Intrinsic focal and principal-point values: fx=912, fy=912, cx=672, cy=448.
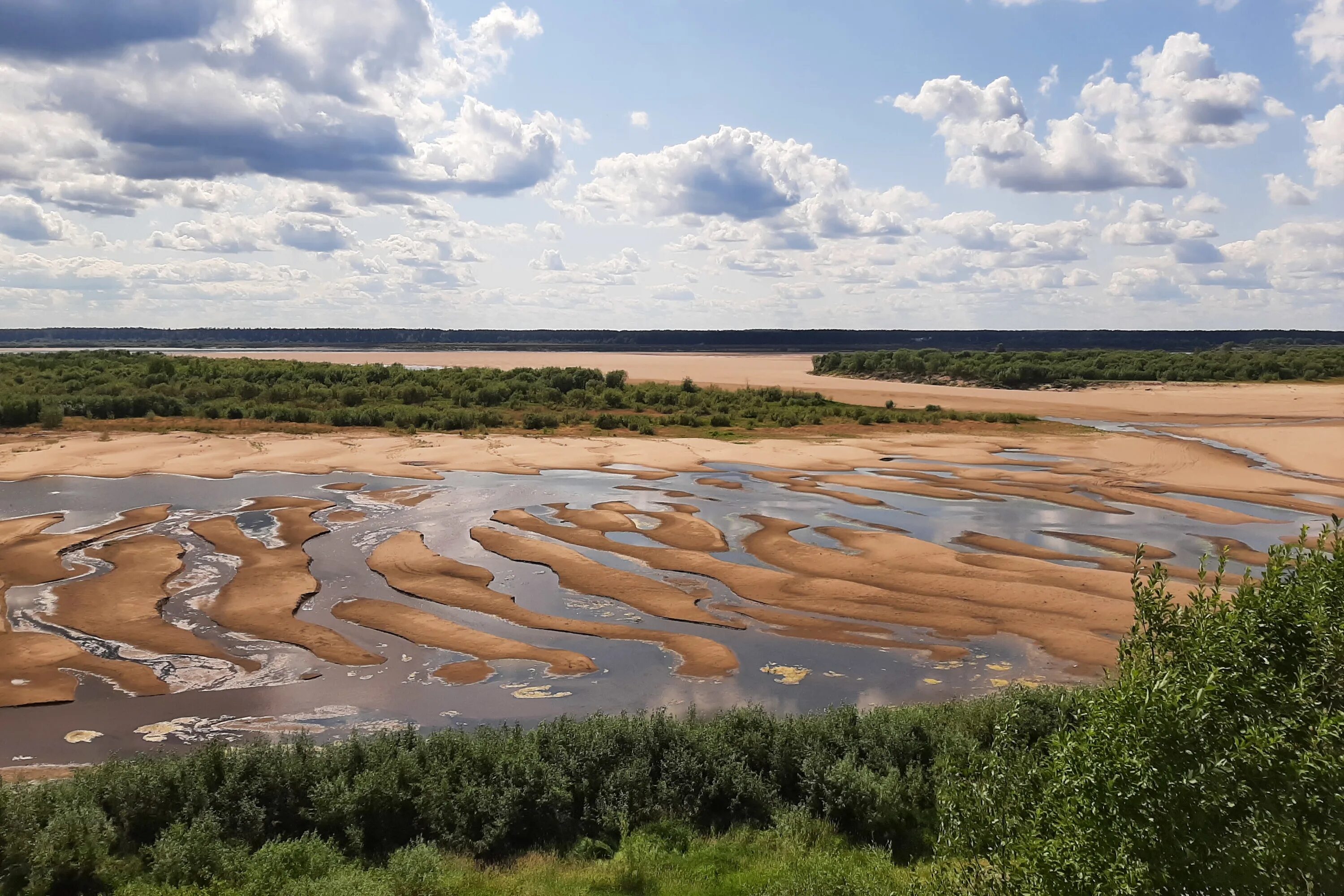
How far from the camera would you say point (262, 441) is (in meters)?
41.3

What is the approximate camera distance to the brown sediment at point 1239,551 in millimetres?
20781

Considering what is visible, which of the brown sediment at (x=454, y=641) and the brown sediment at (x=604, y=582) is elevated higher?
the brown sediment at (x=604, y=582)

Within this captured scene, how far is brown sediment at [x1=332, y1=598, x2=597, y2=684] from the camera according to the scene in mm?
14789

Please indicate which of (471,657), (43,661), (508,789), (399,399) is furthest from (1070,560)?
(399,399)

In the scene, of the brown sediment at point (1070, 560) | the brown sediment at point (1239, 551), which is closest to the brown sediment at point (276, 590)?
the brown sediment at point (1070, 560)

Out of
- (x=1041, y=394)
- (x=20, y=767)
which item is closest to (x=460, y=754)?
(x=20, y=767)

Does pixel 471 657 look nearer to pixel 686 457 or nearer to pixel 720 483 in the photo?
pixel 720 483

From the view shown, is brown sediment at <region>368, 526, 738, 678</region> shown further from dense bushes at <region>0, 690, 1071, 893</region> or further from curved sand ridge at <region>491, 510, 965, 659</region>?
dense bushes at <region>0, 690, 1071, 893</region>

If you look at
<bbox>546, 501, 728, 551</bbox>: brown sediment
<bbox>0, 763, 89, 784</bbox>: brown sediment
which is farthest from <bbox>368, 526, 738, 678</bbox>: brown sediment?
<bbox>0, 763, 89, 784</bbox>: brown sediment

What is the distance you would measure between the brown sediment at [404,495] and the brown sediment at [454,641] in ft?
33.2

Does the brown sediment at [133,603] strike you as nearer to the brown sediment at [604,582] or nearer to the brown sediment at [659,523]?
the brown sediment at [604,582]

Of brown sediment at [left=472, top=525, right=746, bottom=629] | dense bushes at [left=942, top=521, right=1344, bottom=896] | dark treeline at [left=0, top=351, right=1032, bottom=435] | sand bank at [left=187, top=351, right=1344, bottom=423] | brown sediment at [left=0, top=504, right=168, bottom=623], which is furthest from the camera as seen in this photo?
sand bank at [left=187, top=351, right=1344, bottom=423]

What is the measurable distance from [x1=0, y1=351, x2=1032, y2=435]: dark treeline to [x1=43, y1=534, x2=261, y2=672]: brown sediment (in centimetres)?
2639

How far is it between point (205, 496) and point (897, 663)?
22850 millimetres
